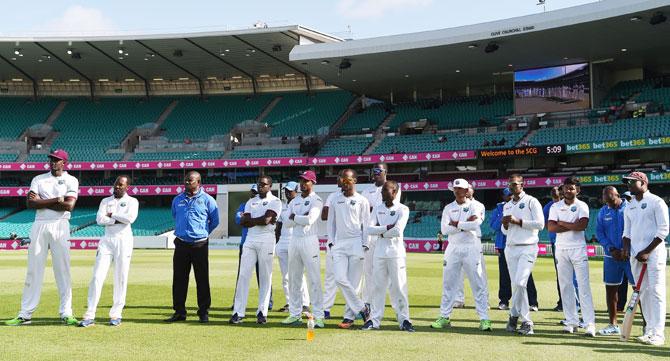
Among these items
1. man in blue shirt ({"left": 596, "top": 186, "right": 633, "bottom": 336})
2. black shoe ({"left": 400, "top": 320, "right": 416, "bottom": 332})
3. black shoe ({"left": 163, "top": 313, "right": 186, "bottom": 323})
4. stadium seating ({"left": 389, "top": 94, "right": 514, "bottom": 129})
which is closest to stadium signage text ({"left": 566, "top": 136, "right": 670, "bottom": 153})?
stadium seating ({"left": 389, "top": 94, "right": 514, "bottom": 129})

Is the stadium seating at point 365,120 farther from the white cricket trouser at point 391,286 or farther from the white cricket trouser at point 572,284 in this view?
the white cricket trouser at point 391,286

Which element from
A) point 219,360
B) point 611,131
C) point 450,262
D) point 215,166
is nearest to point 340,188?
point 450,262

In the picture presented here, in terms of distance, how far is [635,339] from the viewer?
9359 mm

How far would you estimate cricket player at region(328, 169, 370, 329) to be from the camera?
33.6 feet

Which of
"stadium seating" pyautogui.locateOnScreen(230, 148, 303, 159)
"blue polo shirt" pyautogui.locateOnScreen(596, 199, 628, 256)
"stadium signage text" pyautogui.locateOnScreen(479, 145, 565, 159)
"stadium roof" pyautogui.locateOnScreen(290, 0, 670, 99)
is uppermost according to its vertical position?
"stadium roof" pyautogui.locateOnScreen(290, 0, 670, 99)

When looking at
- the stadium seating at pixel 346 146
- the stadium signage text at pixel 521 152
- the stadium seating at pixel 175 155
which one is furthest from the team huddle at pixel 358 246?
the stadium seating at pixel 175 155

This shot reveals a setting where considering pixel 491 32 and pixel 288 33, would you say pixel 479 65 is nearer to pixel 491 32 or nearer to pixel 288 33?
pixel 491 32

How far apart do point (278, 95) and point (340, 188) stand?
49.0 metres

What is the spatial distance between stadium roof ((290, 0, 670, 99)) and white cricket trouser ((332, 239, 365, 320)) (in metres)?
26.6

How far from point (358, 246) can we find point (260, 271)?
170cm

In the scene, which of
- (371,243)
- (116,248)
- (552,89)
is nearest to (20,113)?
(552,89)

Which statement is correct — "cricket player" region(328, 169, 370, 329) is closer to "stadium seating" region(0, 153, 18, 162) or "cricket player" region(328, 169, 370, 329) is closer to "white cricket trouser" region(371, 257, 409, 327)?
"white cricket trouser" region(371, 257, 409, 327)

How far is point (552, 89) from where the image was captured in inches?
1727

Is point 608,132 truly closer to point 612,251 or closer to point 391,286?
point 612,251
